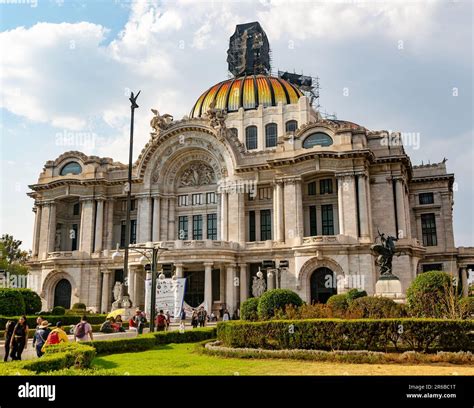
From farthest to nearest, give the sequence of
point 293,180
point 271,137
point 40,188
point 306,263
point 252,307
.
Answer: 1. point 271,137
2. point 40,188
3. point 293,180
4. point 306,263
5. point 252,307

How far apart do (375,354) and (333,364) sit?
1.40m

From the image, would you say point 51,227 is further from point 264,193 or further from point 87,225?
point 264,193

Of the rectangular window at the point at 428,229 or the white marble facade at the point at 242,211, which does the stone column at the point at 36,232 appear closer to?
the white marble facade at the point at 242,211

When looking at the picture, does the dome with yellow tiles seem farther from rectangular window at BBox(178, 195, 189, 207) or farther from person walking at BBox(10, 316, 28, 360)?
person walking at BBox(10, 316, 28, 360)

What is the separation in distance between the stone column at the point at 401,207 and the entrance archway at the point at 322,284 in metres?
7.89

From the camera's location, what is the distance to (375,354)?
15719mm

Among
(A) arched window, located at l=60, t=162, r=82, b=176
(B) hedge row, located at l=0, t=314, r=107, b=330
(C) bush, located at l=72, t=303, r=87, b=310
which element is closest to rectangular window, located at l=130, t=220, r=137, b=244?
(A) arched window, located at l=60, t=162, r=82, b=176

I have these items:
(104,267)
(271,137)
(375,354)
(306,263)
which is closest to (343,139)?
(306,263)

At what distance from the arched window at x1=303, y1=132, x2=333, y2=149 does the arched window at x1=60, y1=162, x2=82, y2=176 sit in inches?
1033

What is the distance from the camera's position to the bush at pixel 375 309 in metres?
20.8

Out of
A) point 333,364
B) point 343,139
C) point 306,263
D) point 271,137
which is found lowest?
point 333,364

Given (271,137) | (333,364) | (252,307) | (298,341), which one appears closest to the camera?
(333,364)

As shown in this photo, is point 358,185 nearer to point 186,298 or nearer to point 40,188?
point 186,298

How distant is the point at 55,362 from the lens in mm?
12086
